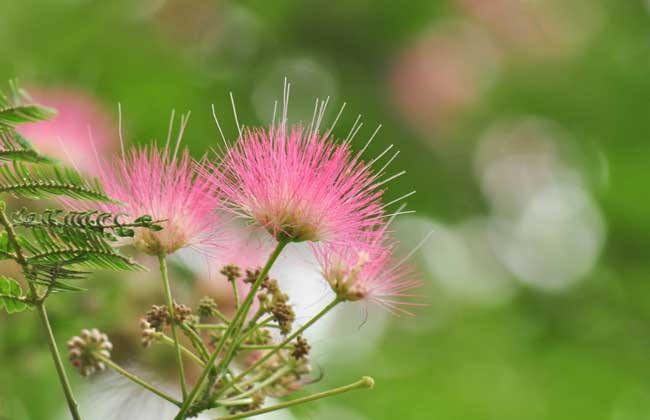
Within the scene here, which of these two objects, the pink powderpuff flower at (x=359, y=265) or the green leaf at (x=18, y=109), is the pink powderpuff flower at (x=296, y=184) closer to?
the pink powderpuff flower at (x=359, y=265)

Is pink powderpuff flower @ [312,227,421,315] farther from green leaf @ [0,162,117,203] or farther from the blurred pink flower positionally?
the blurred pink flower

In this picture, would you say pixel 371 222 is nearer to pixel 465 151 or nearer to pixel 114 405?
pixel 114 405

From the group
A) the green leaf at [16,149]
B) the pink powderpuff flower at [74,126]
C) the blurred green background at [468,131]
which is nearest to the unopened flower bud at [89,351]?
the green leaf at [16,149]

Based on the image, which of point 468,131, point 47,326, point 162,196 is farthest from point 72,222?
point 468,131

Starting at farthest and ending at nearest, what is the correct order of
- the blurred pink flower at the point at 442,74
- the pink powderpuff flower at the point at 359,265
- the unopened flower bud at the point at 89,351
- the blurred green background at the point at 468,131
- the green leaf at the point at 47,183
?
the blurred pink flower at the point at 442,74 → the blurred green background at the point at 468,131 → the pink powderpuff flower at the point at 359,265 → the unopened flower bud at the point at 89,351 → the green leaf at the point at 47,183

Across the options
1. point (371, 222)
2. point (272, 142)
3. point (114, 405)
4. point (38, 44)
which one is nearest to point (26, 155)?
point (272, 142)

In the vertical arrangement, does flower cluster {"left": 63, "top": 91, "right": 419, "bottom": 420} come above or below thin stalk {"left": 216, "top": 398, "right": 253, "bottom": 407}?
above

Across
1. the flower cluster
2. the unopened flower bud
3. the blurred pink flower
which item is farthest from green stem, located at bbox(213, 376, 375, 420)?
the blurred pink flower
